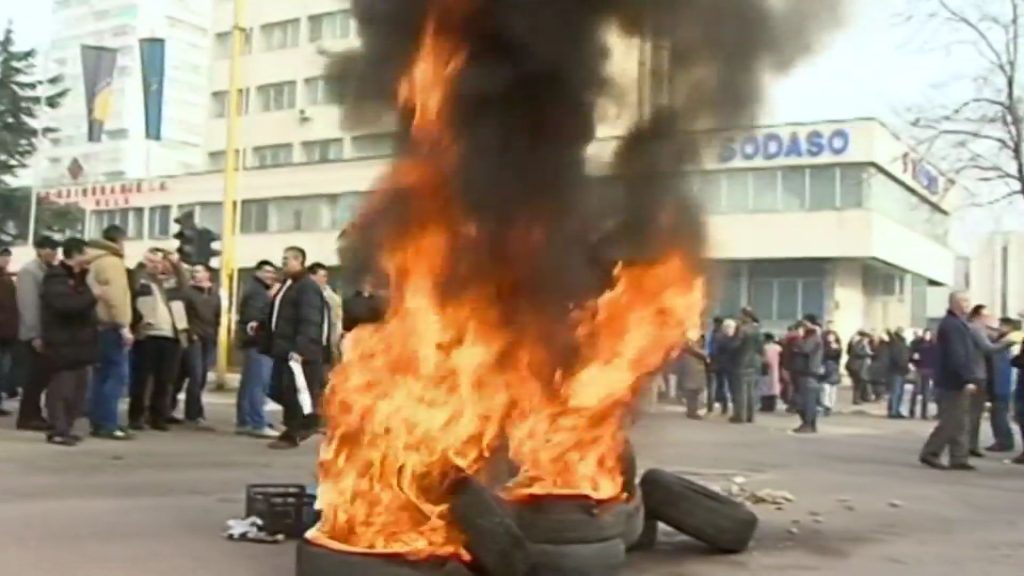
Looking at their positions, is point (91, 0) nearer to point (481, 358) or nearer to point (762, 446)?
point (762, 446)

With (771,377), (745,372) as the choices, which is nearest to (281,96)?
(771,377)

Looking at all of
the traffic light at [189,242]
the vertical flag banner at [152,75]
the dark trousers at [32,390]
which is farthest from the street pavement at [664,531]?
the vertical flag banner at [152,75]

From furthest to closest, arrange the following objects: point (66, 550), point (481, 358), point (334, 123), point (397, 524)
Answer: point (334, 123), point (66, 550), point (481, 358), point (397, 524)

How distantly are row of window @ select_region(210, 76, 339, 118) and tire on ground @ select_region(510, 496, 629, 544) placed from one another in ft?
7.84

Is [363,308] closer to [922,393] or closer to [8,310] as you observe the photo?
[8,310]

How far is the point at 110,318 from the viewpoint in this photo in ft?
36.8

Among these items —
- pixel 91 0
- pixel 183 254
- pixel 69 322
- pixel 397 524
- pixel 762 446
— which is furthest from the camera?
pixel 91 0

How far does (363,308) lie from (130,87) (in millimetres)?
74690

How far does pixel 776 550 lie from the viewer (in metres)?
7.19

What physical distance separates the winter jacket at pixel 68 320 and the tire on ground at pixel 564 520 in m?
6.01

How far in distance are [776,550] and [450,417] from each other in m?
2.42

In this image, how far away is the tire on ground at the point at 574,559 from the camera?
5.82m

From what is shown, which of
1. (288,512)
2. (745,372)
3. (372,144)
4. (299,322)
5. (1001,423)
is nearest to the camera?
(372,144)

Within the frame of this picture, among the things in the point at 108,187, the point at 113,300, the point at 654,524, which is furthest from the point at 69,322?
the point at 108,187
